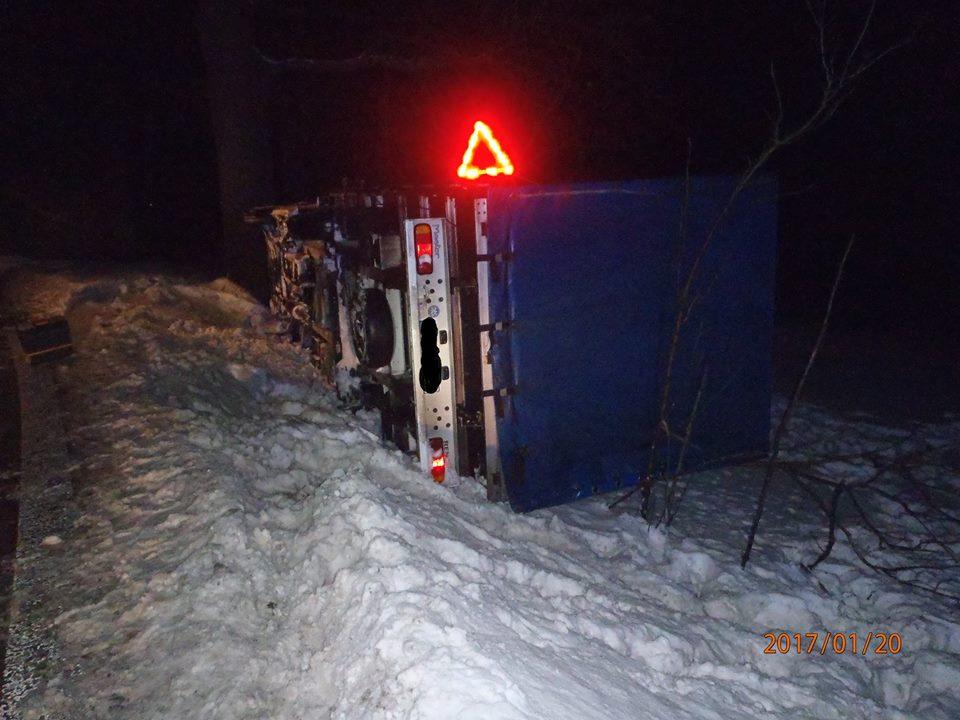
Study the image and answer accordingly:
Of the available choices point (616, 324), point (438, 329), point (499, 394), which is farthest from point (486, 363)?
point (616, 324)

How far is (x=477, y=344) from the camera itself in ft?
16.7

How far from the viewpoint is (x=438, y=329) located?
4.98 meters

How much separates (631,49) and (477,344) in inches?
359

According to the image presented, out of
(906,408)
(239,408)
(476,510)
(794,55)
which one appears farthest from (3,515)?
(794,55)

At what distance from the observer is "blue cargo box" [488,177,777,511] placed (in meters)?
5.14

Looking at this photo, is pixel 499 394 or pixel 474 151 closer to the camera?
pixel 499 394

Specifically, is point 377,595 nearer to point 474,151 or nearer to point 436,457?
point 436,457

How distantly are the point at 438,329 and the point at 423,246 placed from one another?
0.56m

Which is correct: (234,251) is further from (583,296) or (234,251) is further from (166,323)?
(583,296)

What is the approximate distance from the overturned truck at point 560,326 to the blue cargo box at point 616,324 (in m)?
0.01

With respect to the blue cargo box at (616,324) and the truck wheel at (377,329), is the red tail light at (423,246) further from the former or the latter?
the truck wheel at (377,329)

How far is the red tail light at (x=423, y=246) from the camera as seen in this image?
4844 millimetres
